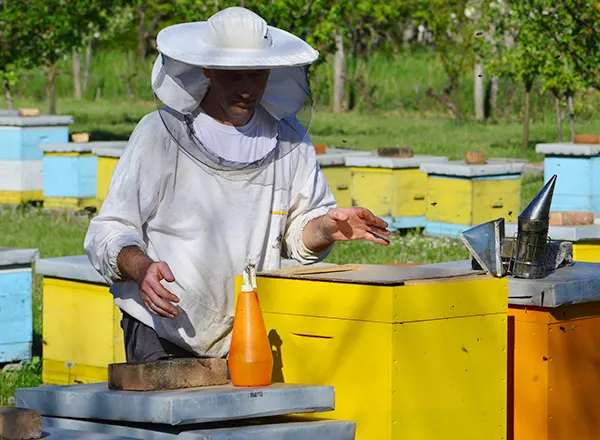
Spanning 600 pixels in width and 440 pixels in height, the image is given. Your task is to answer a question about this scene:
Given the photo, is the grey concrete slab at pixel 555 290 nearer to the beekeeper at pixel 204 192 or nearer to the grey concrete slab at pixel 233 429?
the beekeeper at pixel 204 192

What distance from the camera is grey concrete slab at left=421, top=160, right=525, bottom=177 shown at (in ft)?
31.7

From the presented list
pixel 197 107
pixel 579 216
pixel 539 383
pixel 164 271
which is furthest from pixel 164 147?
pixel 579 216

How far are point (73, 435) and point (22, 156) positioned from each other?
922 cm

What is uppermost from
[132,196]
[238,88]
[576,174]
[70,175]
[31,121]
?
[238,88]

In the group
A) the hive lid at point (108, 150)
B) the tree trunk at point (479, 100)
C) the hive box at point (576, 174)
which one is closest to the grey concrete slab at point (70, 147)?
the hive lid at point (108, 150)

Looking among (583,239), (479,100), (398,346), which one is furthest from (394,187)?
(479,100)

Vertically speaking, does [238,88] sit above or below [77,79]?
above

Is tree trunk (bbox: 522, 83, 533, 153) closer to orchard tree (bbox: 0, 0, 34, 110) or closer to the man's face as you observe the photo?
orchard tree (bbox: 0, 0, 34, 110)

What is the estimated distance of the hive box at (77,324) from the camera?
17.0ft

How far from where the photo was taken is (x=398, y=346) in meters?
2.56

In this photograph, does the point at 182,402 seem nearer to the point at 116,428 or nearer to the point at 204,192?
the point at 116,428

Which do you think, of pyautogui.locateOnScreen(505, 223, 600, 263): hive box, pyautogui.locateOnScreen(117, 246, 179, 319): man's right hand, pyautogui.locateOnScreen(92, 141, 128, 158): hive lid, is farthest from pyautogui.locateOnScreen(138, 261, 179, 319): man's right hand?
pyautogui.locateOnScreen(92, 141, 128, 158): hive lid

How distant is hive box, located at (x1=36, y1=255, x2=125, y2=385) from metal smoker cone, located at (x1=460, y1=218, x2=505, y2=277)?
241cm

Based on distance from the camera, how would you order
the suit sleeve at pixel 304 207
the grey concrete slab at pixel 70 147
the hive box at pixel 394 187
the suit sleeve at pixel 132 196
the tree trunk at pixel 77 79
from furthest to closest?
1. the tree trunk at pixel 77 79
2. the grey concrete slab at pixel 70 147
3. the hive box at pixel 394 187
4. the suit sleeve at pixel 304 207
5. the suit sleeve at pixel 132 196
